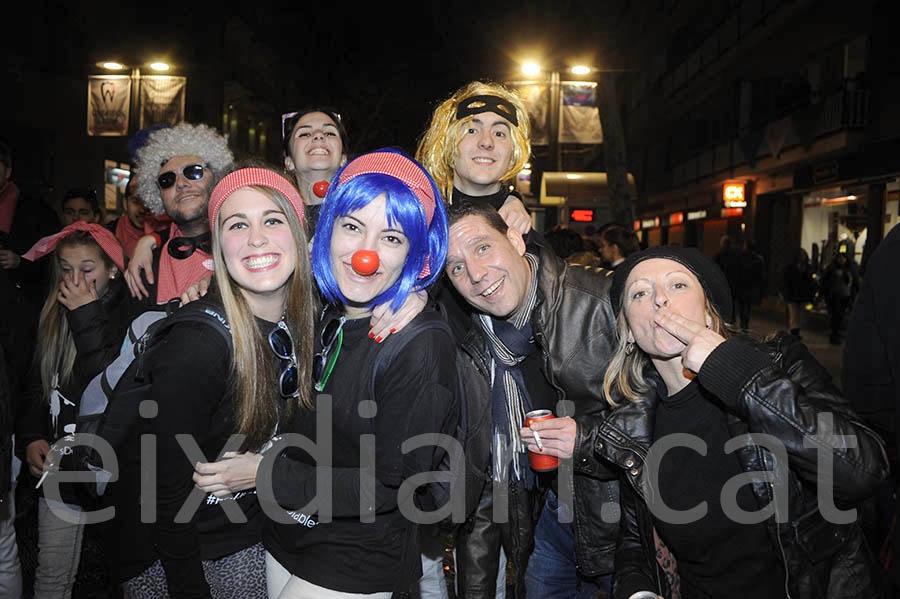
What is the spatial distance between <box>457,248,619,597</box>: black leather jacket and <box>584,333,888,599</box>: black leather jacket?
413 millimetres

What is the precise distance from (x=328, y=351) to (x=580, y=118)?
14122 mm

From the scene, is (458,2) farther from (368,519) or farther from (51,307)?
(368,519)

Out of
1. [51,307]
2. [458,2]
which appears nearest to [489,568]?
[51,307]

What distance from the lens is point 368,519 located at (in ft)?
7.55

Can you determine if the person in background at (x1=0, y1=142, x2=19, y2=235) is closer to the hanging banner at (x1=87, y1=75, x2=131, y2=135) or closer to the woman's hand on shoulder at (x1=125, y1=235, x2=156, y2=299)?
the woman's hand on shoulder at (x1=125, y1=235, x2=156, y2=299)

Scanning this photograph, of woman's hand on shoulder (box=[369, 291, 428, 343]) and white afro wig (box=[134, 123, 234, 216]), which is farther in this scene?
white afro wig (box=[134, 123, 234, 216])

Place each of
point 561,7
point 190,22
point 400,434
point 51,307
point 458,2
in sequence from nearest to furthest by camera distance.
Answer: point 400,434, point 51,307, point 561,7, point 458,2, point 190,22

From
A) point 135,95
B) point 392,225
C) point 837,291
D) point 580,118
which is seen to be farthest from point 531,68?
point 392,225

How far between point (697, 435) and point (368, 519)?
4.43ft

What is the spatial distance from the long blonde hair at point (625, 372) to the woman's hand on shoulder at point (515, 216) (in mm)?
904

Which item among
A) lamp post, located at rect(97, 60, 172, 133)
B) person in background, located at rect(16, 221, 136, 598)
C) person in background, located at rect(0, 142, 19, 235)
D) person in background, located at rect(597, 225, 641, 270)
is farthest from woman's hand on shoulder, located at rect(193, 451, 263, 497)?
lamp post, located at rect(97, 60, 172, 133)

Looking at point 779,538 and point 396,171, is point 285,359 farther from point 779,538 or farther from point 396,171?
point 779,538

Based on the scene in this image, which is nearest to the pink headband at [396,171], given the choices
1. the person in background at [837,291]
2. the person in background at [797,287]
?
the person in background at [797,287]

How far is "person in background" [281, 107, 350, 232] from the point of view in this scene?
4.26m
